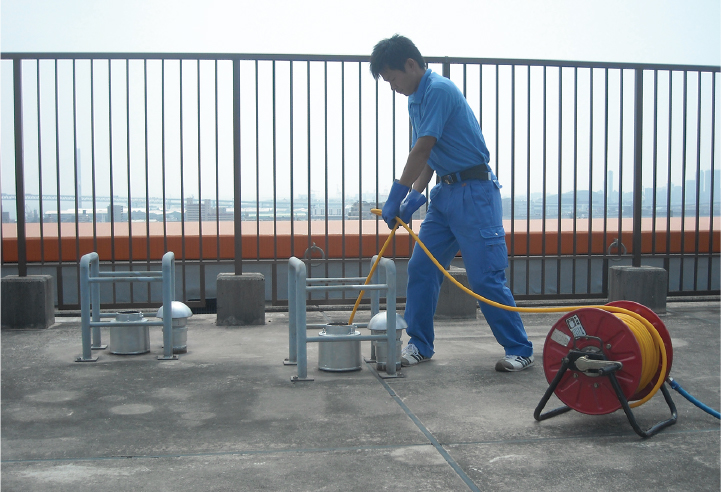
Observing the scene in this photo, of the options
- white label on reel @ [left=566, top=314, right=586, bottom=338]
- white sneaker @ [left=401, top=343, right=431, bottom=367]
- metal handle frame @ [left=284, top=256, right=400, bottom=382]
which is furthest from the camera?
white sneaker @ [left=401, top=343, right=431, bottom=367]

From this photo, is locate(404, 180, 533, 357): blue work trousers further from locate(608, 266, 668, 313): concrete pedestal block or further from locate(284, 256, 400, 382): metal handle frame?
locate(608, 266, 668, 313): concrete pedestal block

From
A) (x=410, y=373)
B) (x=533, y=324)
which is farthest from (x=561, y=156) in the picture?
(x=410, y=373)

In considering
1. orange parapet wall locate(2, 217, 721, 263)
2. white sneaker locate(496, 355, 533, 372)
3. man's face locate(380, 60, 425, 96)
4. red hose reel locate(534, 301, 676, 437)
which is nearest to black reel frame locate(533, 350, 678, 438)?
red hose reel locate(534, 301, 676, 437)

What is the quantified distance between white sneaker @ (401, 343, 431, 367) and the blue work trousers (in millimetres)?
31

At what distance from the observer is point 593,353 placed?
106 inches

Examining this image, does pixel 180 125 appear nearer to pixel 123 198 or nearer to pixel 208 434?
pixel 123 198

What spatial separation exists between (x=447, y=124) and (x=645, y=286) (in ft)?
10.3

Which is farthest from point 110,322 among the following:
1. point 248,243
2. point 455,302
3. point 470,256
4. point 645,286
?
Answer: point 645,286

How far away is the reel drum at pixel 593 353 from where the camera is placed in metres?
2.61

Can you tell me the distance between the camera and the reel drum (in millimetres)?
2607

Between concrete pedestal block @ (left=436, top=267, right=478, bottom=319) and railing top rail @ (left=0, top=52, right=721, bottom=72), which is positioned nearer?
railing top rail @ (left=0, top=52, right=721, bottom=72)

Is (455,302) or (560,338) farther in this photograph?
(455,302)

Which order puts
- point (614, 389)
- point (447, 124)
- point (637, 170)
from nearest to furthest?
point (614, 389) < point (447, 124) < point (637, 170)

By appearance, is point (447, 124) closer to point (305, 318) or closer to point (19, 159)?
point (305, 318)
